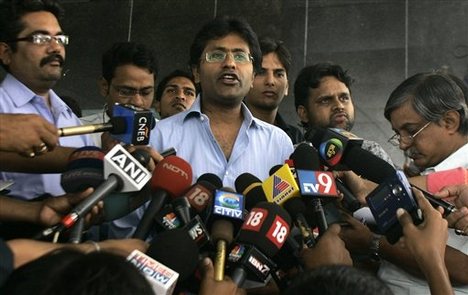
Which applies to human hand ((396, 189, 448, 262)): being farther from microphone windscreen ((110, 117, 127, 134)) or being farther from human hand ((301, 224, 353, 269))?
microphone windscreen ((110, 117, 127, 134))

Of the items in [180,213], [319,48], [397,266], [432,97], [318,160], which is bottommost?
[397,266]

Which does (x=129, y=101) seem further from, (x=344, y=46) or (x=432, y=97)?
(x=344, y=46)

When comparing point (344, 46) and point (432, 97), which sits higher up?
point (344, 46)

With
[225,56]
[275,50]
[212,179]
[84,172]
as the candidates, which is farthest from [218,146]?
[275,50]

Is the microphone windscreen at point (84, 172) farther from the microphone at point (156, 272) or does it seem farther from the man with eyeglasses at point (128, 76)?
the man with eyeglasses at point (128, 76)

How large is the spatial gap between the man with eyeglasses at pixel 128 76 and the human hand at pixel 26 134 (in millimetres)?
1727

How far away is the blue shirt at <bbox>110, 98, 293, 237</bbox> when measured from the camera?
2.79 metres

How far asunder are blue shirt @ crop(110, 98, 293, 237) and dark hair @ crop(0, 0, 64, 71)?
0.68 m

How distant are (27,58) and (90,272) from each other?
188 centimetres

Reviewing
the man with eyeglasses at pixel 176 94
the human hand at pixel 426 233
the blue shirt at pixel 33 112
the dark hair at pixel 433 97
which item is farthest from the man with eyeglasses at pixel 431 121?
the man with eyeglasses at pixel 176 94

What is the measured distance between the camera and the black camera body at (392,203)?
2.04 meters

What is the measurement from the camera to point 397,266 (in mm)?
2465

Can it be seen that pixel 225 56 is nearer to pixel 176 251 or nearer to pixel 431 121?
pixel 431 121

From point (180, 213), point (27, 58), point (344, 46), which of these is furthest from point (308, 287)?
point (344, 46)
